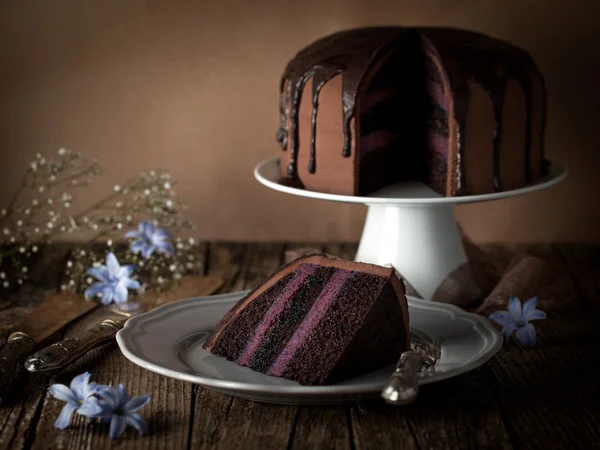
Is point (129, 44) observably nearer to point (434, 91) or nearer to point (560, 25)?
point (434, 91)

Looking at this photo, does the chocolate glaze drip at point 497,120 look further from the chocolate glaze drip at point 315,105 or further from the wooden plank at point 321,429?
the wooden plank at point 321,429

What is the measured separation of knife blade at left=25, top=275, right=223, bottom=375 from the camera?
1.44 m

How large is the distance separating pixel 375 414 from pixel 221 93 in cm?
126

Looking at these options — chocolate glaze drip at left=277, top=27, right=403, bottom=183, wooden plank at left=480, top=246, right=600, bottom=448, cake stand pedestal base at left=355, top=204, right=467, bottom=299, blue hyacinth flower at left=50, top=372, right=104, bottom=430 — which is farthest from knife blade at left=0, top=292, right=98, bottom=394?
wooden plank at left=480, top=246, right=600, bottom=448

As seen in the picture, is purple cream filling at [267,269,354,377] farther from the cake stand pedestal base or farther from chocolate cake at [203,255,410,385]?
the cake stand pedestal base

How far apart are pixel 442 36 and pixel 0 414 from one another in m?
1.10

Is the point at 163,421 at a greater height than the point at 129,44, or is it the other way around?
the point at 129,44

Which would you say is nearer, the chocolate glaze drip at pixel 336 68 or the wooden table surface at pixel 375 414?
the wooden table surface at pixel 375 414

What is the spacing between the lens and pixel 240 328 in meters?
1.47

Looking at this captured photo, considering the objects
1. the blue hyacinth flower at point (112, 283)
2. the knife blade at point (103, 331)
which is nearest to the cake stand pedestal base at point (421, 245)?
the knife blade at point (103, 331)

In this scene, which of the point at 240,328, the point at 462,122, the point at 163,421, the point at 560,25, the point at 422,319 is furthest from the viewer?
the point at 560,25

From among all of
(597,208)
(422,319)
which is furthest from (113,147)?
(597,208)

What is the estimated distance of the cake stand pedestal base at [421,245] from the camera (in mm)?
1870

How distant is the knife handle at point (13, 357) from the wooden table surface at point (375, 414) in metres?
0.03
